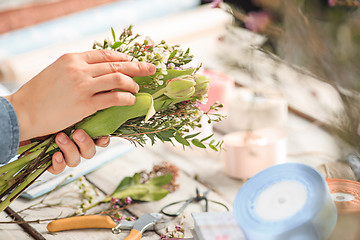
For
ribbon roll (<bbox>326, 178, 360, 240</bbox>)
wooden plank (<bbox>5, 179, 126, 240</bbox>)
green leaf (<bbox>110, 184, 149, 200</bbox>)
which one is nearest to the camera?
ribbon roll (<bbox>326, 178, 360, 240</bbox>)

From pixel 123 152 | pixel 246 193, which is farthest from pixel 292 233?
pixel 123 152

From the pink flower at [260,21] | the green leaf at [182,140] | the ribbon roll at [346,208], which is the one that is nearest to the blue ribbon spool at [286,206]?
the ribbon roll at [346,208]

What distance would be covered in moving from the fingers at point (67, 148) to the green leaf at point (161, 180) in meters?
0.24

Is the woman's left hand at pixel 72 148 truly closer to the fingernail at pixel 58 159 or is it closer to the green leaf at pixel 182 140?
the fingernail at pixel 58 159

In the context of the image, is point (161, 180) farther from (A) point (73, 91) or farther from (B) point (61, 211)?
(A) point (73, 91)

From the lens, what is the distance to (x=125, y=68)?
0.74m

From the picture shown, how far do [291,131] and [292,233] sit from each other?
647mm

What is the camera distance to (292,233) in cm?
64

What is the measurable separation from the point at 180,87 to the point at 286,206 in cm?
26

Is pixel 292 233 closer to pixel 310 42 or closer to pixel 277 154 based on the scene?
pixel 310 42

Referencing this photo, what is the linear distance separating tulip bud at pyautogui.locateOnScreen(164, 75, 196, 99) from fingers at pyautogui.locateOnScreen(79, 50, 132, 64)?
9 centimetres

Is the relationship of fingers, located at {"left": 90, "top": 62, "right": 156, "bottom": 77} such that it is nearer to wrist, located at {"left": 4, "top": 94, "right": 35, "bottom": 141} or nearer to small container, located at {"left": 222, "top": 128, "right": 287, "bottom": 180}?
wrist, located at {"left": 4, "top": 94, "right": 35, "bottom": 141}

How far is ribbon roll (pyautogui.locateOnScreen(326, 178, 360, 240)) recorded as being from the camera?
0.56m

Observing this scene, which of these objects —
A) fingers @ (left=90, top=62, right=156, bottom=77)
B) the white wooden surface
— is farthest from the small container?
fingers @ (left=90, top=62, right=156, bottom=77)
